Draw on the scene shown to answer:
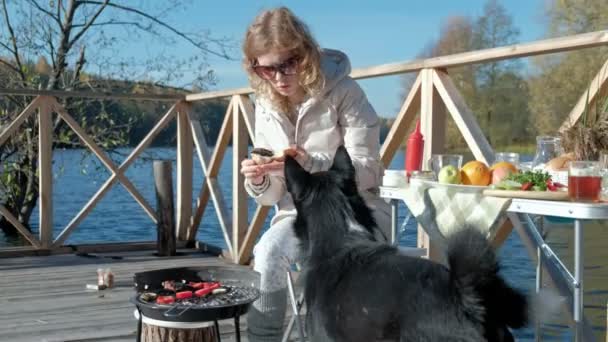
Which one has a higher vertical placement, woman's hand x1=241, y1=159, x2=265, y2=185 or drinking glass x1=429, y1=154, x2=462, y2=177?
drinking glass x1=429, y1=154, x2=462, y2=177

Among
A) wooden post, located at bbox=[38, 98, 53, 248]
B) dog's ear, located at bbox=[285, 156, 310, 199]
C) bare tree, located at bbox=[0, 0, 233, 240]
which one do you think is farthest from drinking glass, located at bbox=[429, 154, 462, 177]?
bare tree, located at bbox=[0, 0, 233, 240]

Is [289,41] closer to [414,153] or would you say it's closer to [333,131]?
[333,131]

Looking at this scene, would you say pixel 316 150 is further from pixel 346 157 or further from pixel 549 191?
pixel 549 191

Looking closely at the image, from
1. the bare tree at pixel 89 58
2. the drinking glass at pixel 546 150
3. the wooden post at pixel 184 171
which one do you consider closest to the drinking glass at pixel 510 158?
the drinking glass at pixel 546 150

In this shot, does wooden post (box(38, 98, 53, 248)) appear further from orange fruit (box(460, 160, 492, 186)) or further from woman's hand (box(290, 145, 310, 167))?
orange fruit (box(460, 160, 492, 186))

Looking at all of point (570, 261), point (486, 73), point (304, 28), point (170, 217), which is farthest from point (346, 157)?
point (486, 73)

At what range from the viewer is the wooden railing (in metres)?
2.82

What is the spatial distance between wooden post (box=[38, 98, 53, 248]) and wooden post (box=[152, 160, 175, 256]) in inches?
31.1

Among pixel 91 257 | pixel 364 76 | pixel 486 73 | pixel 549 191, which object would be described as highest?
pixel 486 73

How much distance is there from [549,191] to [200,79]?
20.2 feet

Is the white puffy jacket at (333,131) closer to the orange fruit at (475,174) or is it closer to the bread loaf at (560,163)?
the orange fruit at (475,174)

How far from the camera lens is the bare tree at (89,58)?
25.3ft

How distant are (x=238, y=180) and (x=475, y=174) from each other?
2713 millimetres

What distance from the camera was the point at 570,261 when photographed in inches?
149
